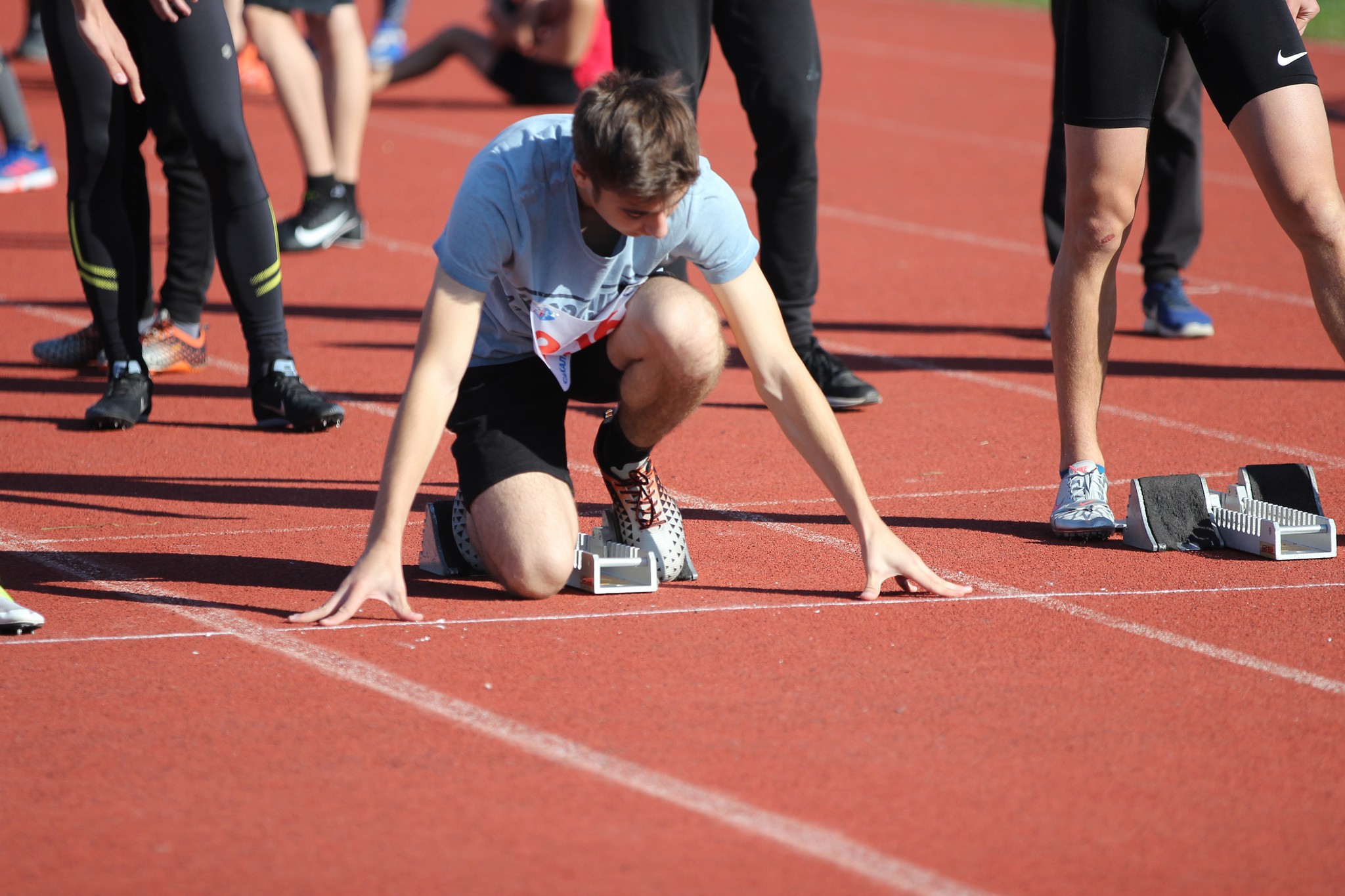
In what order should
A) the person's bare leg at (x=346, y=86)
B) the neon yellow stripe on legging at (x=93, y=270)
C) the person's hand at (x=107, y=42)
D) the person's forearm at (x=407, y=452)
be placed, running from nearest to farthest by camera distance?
1. the person's forearm at (x=407, y=452)
2. the person's hand at (x=107, y=42)
3. the neon yellow stripe on legging at (x=93, y=270)
4. the person's bare leg at (x=346, y=86)

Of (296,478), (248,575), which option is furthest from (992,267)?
(248,575)

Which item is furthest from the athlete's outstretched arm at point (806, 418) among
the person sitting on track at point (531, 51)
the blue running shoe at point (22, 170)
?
the person sitting on track at point (531, 51)

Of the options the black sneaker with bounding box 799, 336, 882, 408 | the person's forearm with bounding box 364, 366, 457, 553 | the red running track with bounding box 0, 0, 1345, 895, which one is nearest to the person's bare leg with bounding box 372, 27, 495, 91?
the red running track with bounding box 0, 0, 1345, 895

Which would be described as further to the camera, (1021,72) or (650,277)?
(1021,72)

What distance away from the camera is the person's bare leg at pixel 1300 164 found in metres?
4.09

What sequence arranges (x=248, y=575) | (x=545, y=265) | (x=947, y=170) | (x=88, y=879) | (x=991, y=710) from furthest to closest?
(x=947, y=170), (x=248, y=575), (x=545, y=265), (x=991, y=710), (x=88, y=879)

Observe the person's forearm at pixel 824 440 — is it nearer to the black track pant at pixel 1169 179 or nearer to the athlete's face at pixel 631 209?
the athlete's face at pixel 631 209

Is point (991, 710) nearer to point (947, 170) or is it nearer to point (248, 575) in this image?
point (248, 575)

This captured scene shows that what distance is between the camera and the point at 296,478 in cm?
486

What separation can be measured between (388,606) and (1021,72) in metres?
13.1

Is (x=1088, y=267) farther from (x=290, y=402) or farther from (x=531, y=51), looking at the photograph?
(x=531, y=51)

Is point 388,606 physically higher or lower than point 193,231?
lower

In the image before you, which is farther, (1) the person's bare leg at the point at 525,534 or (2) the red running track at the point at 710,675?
(1) the person's bare leg at the point at 525,534

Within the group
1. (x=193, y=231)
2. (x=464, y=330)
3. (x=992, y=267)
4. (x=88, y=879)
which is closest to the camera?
(x=88, y=879)
